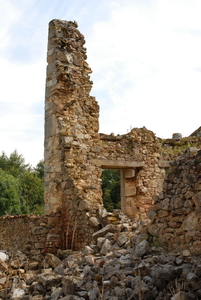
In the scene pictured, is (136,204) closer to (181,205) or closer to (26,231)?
(26,231)

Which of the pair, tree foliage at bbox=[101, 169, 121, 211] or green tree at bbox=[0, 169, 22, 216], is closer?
tree foliage at bbox=[101, 169, 121, 211]

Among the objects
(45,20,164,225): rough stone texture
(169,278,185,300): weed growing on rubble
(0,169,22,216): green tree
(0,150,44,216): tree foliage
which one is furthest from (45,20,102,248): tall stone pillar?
(0,169,22,216): green tree

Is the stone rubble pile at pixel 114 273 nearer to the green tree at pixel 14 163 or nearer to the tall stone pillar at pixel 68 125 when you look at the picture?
the tall stone pillar at pixel 68 125

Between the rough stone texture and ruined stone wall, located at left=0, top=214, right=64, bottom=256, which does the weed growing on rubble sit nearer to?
the rough stone texture

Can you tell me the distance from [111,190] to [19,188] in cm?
954

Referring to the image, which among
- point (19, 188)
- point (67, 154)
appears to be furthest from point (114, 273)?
point (19, 188)

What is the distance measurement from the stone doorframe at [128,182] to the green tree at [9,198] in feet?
46.4

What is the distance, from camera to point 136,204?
12859 mm

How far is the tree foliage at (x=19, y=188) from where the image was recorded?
2606 cm

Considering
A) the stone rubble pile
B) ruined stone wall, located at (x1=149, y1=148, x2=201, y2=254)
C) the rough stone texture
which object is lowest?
the stone rubble pile

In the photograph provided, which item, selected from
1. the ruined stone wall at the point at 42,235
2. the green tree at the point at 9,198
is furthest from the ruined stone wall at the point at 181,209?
the green tree at the point at 9,198

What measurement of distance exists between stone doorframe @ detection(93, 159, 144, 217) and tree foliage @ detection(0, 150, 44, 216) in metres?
7.60

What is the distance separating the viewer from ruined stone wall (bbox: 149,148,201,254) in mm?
5547

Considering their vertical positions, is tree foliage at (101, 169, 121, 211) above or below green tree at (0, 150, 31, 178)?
below
